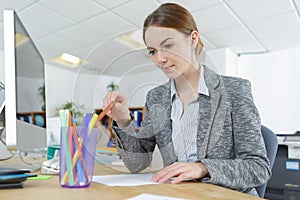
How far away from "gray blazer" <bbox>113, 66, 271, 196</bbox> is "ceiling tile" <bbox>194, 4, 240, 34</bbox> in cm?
213

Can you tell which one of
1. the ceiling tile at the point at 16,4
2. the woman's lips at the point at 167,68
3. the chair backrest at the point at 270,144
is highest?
the ceiling tile at the point at 16,4

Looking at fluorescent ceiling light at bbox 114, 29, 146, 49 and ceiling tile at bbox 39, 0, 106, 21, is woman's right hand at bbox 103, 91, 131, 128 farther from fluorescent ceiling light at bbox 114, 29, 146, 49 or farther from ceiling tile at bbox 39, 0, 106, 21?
ceiling tile at bbox 39, 0, 106, 21

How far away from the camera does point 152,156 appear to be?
1.00 metres

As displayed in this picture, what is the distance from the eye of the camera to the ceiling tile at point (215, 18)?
2.94 meters

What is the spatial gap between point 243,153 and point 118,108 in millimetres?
366

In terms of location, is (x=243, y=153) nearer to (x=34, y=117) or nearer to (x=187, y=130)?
(x=187, y=130)

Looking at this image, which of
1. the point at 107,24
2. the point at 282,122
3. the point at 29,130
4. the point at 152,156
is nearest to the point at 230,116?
the point at 152,156

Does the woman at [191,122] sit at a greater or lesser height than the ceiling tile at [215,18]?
lesser

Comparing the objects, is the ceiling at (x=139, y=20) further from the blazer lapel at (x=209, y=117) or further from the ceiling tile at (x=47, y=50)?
the blazer lapel at (x=209, y=117)

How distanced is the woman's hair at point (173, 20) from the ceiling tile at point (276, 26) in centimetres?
256

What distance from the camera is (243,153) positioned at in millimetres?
823

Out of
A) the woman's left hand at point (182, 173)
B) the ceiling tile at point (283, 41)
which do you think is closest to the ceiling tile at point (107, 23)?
the ceiling tile at point (283, 41)

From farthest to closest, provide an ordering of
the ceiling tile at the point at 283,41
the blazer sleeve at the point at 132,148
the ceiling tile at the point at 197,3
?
the ceiling tile at the point at 283,41 → the ceiling tile at the point at 197,3 → the blazer sleeve at the point at 132,148

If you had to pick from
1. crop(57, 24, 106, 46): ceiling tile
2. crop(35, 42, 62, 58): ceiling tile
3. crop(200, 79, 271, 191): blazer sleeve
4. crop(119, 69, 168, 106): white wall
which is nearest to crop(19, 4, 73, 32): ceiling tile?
crop(57, 24, 106, 46): ceiling tile
